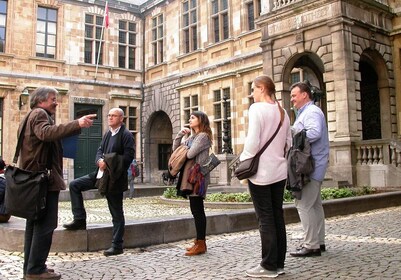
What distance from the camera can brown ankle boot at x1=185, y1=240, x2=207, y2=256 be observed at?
519 cm

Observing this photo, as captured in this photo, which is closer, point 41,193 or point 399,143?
point 41,193

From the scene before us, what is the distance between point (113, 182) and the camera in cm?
529

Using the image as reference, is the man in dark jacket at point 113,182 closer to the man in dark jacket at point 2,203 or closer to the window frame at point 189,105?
the man in dark jacket at point 2,203

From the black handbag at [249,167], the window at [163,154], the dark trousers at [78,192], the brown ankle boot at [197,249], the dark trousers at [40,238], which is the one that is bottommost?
the brown ankle boot at [197,249]

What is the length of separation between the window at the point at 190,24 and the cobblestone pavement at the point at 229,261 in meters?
16.8

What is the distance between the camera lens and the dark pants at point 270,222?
4.05 metres

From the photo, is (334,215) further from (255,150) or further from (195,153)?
(255,150)

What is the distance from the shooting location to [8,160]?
20.7 meters

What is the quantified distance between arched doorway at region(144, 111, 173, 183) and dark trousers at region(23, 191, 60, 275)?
65.5ft

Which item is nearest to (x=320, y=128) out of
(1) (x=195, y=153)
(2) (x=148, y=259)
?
(1) (x=195, y=153)

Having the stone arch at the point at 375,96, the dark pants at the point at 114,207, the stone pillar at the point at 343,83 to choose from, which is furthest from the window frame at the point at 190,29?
the dark pants at the point at 114,207

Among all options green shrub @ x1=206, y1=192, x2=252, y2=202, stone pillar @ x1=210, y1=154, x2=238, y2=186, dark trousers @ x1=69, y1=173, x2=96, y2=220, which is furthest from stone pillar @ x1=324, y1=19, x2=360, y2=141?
dark trousers @ x1=69, y1=173, x2=96, y2=220

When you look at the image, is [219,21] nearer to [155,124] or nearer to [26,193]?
[155,124]

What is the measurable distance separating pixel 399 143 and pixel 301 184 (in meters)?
8.46
